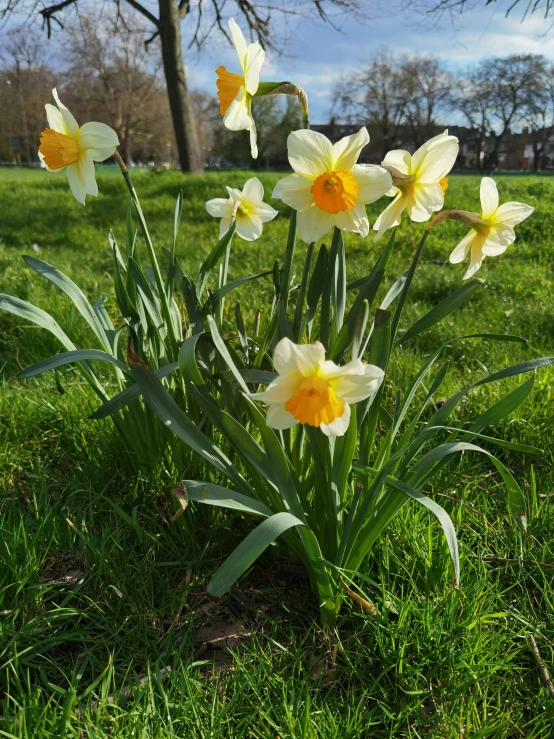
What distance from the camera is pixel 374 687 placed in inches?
41.2

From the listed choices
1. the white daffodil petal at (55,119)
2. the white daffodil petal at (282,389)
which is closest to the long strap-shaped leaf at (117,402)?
the white daffodil petal at (282,389)

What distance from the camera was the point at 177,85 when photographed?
948cm

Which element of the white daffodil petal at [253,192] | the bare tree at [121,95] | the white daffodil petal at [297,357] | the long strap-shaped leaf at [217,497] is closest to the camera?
the white daffodil petal at [297,357]

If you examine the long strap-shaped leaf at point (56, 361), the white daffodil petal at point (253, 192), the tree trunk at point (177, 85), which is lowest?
the long strap-shaped leaf at point (56, 361)

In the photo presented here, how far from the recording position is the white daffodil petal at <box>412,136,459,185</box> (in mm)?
1074

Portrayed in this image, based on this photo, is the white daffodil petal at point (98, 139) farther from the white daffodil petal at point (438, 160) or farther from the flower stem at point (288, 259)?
the white daffodil petal at point (438, 160)

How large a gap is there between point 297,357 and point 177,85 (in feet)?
33.3

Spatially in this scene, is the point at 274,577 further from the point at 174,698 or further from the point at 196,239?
the point at 196,239

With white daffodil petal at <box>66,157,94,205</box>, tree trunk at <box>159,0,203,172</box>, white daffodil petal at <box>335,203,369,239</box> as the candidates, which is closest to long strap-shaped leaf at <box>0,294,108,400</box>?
white daffodil petal at <box>66,157,94,205</box>

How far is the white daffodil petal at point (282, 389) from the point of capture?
0.84 m

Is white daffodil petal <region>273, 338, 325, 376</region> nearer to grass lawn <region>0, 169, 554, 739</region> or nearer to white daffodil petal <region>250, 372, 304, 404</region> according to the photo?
white daffodil petal <region>250, 372, 304, 404</region>

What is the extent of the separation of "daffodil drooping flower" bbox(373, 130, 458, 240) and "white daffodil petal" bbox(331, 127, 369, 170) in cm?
11

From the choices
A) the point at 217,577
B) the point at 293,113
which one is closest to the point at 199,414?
the point at 217,577

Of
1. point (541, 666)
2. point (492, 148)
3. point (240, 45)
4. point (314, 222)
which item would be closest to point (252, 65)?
point (240, 45)
